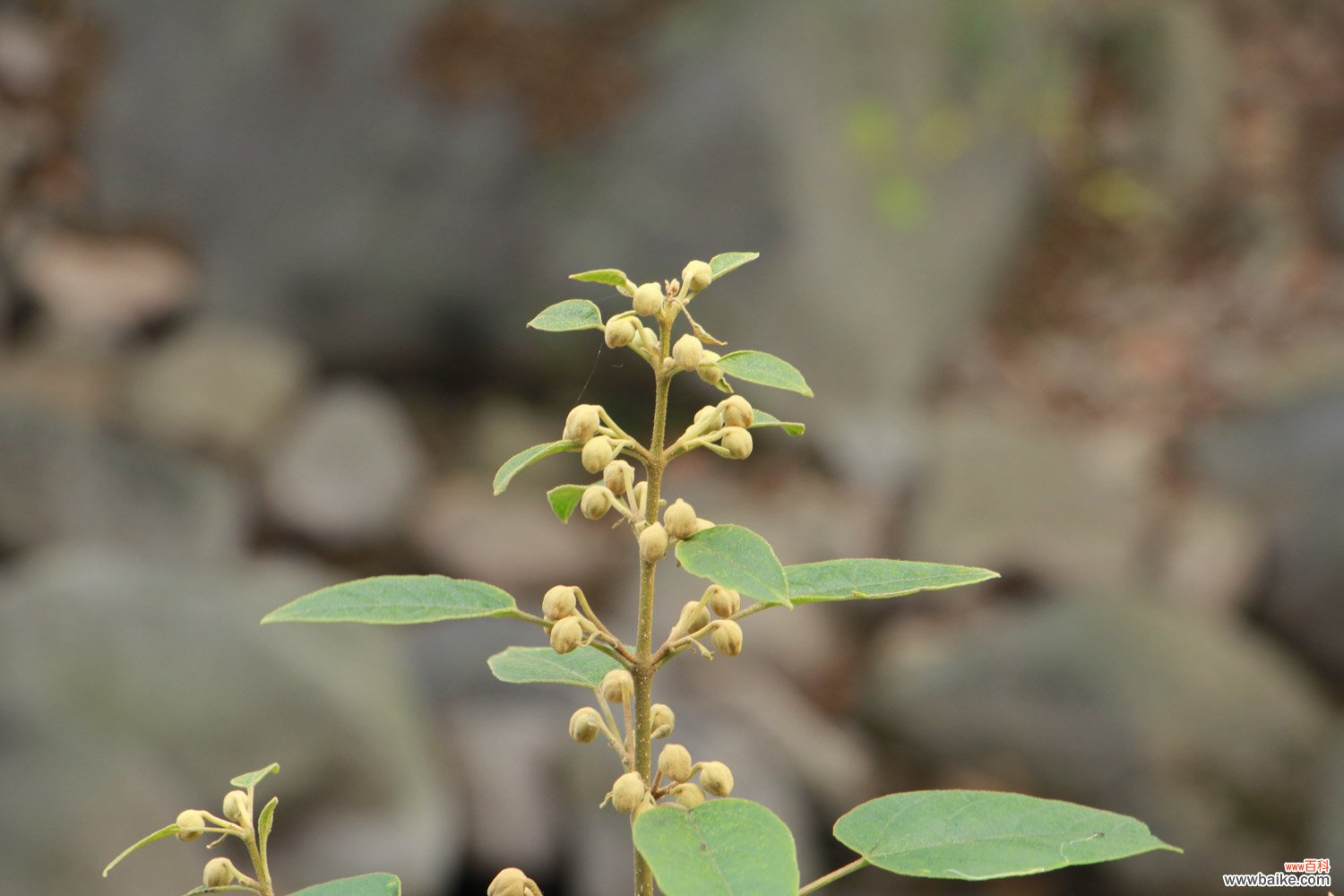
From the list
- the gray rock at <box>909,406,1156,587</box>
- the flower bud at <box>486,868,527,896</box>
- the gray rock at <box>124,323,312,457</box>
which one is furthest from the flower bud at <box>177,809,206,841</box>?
the gray rock at <box>124,323,312,457</box>

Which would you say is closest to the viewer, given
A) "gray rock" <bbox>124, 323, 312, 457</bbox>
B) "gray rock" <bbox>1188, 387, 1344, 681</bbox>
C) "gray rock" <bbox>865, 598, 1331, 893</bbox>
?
"gray rock" <bbox>865, 598, 1331, 893</bbox>

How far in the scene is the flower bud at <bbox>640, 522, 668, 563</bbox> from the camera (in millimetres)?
703

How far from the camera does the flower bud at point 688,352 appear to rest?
0.72m

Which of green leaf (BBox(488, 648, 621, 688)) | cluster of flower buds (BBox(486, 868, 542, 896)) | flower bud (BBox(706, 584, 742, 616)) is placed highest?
flower bud (BBox(706, 584, 742, 616))

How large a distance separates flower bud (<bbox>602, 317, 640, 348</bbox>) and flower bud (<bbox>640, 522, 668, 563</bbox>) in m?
0.10

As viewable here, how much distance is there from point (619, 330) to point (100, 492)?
14.0 feet

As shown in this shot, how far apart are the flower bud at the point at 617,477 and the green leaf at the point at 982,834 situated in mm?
223

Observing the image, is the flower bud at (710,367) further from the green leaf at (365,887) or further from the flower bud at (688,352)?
the green leaf at (365,887)

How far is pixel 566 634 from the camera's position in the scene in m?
0.71

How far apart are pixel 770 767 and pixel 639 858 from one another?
304 centimetres

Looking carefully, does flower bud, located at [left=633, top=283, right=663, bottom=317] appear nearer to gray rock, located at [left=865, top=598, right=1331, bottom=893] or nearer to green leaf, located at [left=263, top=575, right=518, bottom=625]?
green leaf, located at [left=263, top=575, right=518, bottom=625]

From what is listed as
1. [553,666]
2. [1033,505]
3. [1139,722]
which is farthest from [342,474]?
[553,666]

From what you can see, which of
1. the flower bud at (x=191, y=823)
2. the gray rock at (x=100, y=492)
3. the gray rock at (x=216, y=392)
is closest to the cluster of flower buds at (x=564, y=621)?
the flower bud at (x=191, y=823)

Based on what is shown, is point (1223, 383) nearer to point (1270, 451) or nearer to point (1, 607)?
point (1270, 451)
